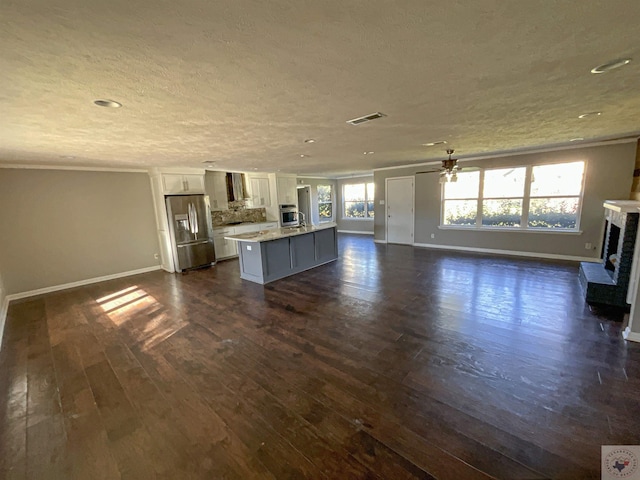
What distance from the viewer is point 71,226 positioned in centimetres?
509

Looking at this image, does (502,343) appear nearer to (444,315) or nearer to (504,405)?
(444,315)

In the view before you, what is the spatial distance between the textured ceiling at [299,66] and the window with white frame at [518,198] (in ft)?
9.34

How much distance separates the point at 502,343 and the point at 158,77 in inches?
149

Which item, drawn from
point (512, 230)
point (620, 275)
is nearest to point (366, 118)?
point (620, 275)

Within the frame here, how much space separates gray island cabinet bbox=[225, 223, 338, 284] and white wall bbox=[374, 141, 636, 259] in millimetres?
3204

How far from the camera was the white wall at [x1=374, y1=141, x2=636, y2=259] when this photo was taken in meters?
4.96

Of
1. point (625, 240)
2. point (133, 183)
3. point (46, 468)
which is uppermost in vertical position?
point (133, 183)

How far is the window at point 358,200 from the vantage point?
10.1m

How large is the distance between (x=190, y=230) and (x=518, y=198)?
7759 mm

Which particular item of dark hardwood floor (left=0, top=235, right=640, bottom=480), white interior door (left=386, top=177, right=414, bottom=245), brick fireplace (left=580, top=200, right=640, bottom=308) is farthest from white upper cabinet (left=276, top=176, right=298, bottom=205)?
brick fireplace (left=580, top=200, right=640, bottom=308)

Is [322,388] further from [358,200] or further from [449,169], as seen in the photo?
[358,200]

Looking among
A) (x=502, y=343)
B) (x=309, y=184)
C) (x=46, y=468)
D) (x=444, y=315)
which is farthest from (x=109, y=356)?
(x=309, y=184)

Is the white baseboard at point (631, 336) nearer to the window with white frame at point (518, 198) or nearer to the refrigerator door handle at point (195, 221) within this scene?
the window with white frame at point (518, 198)

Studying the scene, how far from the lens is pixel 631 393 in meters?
Answer: 1.98
